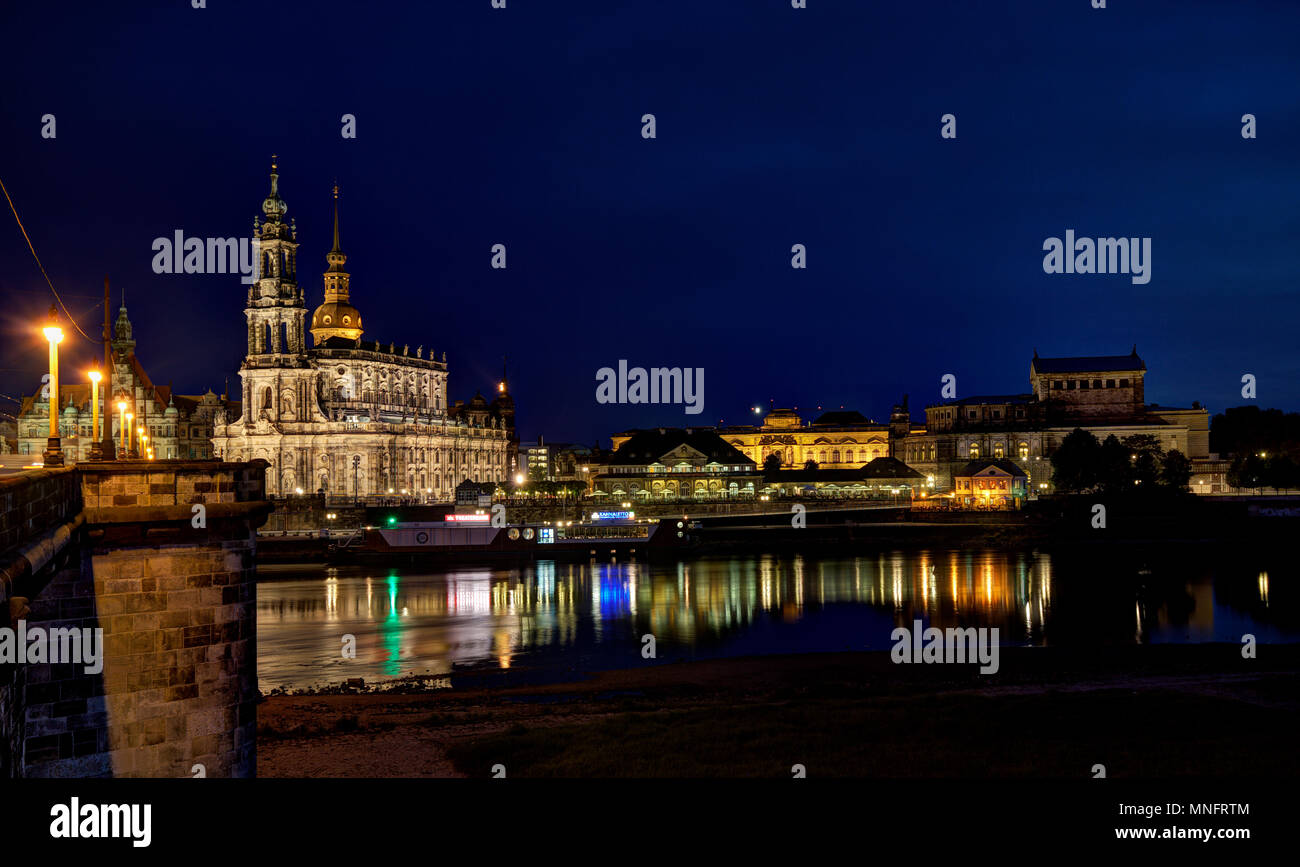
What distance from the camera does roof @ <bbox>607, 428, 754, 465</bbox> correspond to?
140 meters

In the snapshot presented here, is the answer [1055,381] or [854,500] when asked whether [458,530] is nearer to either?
[854,500]

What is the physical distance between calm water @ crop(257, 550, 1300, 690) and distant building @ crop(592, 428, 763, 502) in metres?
52.8

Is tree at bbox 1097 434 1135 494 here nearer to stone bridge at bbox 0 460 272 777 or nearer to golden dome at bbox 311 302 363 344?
golden dome at bbox 311 302 363 344

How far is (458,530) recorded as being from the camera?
91.9 metres

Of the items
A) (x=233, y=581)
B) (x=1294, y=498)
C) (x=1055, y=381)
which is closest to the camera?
(x=233, y=581)

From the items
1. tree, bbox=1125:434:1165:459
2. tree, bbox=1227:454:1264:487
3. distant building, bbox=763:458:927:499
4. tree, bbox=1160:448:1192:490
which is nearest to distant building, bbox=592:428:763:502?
distant building, bbox=763:458:927:499

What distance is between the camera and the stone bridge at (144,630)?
13.0m

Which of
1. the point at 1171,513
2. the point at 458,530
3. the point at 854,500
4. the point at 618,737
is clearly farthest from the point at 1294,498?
the point at 618,737

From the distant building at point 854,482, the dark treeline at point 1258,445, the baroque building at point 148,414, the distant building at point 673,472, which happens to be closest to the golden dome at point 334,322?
the baroque building at point 148,414

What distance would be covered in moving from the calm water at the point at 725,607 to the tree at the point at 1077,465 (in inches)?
1531
